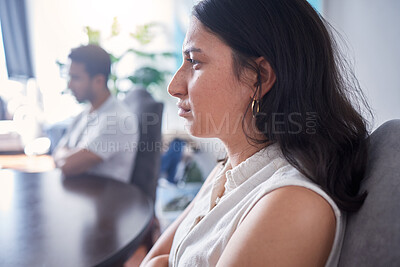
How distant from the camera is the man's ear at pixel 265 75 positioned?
2.48ft

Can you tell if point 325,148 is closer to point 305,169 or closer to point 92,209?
point 305,169

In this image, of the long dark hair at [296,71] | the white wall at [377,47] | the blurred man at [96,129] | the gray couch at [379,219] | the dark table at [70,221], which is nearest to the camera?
the gray couch at [379,219]

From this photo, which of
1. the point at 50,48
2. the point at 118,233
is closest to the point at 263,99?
the point at 118,233

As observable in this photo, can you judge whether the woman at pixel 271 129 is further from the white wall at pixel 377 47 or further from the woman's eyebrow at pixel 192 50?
the white wall at pixel 377 47

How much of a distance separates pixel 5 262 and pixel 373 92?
1.78 meters

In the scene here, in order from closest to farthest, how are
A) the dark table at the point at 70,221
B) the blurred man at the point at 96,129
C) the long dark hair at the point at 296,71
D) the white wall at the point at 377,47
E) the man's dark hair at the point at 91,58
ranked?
the long dark hair at the point at 296,71 → the dark table at the point at 70,221 → the white wall at the point at 377,47 → the blurred man at the point at 96,129 → the man's dark hair at the point at 91,58

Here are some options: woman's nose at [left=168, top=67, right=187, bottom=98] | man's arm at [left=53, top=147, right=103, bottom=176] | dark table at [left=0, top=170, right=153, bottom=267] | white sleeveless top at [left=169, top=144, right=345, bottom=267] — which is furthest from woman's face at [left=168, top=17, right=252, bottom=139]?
man's arm at [left=53, top=147, right=103, bottom=176]

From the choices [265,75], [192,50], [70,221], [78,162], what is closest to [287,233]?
[265,75]

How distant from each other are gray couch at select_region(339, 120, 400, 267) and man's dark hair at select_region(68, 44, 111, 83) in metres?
1.82

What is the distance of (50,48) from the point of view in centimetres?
526

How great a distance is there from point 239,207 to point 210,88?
0.31 m

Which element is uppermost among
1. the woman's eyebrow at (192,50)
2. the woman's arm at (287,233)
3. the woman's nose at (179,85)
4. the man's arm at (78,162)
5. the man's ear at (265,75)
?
the woman's eyebrow at (192,50)

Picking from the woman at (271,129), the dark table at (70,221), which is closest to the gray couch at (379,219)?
the woman at (271,129)

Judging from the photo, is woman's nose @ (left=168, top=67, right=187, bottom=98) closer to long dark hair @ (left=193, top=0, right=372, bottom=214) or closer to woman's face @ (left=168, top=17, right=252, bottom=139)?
woman's face @ (left=168, top=17, right=252, bottom=139)
